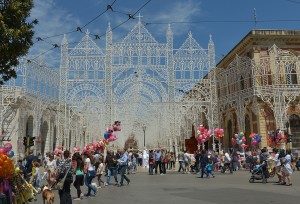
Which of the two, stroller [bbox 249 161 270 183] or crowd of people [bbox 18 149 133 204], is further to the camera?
stroller [bbox 249 161 270 183]

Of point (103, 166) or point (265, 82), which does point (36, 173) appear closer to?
point (103, 166)

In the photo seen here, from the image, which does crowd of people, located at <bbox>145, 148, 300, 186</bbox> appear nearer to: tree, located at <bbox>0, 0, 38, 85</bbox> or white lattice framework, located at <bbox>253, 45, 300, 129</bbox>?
white lattice framework, located at <bbox>253, 45, 300, 129</bbox>

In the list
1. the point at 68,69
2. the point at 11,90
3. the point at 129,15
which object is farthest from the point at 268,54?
the point at 11,90

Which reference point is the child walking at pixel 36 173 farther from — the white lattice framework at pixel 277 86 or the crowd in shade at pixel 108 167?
the white lattice framework at pixel 277 86

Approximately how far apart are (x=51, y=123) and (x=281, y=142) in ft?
93.8

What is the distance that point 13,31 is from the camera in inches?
401

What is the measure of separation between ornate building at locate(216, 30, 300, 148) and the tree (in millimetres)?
22698

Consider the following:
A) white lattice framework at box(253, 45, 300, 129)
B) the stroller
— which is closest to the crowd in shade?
the stroller

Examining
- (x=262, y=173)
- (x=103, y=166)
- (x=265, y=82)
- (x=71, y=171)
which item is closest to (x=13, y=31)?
(x=71, y=171)

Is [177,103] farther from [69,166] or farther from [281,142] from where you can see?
[69,166]

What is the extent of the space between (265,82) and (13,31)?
28973mm

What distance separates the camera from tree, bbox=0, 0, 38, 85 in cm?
1015

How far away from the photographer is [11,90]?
29.8 meters

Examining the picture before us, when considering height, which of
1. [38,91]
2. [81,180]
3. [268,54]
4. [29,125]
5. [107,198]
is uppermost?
[268,54]
